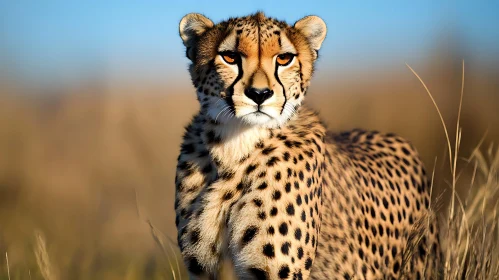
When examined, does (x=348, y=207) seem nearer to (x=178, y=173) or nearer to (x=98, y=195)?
(x=178, y=173)

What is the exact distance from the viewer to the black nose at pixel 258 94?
8.71 feet

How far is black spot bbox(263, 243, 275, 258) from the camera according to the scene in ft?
8.95

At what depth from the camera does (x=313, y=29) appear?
3.09m

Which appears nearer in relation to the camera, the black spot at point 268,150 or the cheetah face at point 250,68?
the cheetah face at point 250,68

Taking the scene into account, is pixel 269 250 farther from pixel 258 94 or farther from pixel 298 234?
pixel 258 94

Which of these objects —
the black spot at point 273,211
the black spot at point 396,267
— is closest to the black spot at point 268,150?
the black spot at point 273,211

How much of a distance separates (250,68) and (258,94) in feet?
0.45

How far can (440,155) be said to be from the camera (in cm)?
606

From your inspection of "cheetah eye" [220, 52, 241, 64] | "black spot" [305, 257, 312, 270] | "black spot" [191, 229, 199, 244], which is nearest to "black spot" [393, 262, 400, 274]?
"black spot" [305, 257, 312, 270]

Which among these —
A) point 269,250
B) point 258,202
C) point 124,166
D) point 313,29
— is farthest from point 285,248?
point 124,166

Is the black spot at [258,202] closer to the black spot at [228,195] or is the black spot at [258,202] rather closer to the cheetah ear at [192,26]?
the black spot at [228,195]

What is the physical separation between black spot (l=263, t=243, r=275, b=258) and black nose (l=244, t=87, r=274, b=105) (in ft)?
1.59

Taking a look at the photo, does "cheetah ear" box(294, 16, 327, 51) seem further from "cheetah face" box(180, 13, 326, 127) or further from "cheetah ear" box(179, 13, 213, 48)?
"cheetah ear" box(179, 13, 213, 48)

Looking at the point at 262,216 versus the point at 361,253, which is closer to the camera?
the point at 262,216
